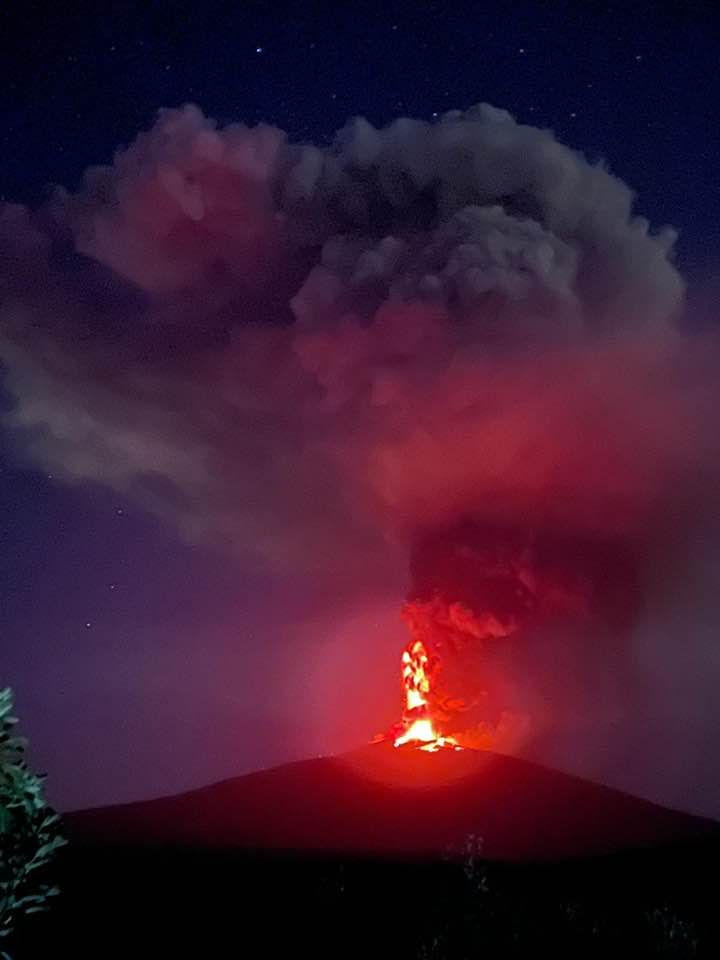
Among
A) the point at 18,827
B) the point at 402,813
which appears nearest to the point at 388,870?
the point at 402,813

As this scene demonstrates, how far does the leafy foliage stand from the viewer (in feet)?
29.0

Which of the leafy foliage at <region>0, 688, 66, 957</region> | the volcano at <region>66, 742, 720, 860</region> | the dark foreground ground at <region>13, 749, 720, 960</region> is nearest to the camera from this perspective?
the leafy foliage at <region>0, 688, 66, 957</region>

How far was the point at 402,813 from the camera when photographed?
109 meters

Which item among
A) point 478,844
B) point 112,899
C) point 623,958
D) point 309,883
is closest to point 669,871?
point 478,844

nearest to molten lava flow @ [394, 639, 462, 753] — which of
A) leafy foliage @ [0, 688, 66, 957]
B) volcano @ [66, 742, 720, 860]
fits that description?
volcano @ [66, 742, 720, 860]

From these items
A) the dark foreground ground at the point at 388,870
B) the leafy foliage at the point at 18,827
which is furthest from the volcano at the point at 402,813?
the leafy foliage at the point at 18,827

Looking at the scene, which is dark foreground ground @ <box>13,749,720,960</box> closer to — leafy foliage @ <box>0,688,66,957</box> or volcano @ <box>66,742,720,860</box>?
volcano @ <box>66,742,720,860</box>

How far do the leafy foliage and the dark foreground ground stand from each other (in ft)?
62.7

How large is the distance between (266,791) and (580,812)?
38928mm

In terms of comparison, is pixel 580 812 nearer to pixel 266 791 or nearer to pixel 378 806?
pixel 378 806

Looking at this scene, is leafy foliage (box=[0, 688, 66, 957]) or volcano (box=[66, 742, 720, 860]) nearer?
leafy foliage (box=[0, 688, 66, 957])

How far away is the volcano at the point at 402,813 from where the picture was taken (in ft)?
318

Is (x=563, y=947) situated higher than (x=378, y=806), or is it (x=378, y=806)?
(x=378, y=806)

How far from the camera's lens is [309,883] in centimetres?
6781
